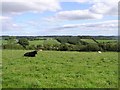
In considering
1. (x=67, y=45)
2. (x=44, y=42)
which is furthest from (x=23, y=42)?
(x=67, y=45)

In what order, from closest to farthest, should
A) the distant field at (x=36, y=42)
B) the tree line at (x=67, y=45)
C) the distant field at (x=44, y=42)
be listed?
1. the tree line at (x=67, y=45)
2. the distant field at (x=36, y=42)
3. the distant field at (x=44, y=42)

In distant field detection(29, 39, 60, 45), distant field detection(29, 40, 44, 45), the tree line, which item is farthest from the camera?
distant field detection(29, 39, 60, 45)

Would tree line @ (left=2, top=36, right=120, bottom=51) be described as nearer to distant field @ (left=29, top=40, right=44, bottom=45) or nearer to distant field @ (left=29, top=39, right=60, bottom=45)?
distant field @ (left=29, top=40, right=44, bottom=45)

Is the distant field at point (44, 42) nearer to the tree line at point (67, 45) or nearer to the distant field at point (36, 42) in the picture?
the distant field at point (36, 42)

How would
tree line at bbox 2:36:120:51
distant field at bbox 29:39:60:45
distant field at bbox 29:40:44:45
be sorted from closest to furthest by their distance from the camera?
tree line at bbox 2:36:120:51 → distant field at bbox 29:40:44:45 → distant field at bbox 29:39:60:45

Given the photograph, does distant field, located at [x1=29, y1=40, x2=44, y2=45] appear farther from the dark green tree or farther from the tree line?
the dark green tree

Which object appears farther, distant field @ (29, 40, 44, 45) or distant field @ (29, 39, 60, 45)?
distant field @ (29, 39, 60, 45)

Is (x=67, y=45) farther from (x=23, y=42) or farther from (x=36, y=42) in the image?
(x=23, y=42)

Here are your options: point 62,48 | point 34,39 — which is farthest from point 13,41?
point 62,48

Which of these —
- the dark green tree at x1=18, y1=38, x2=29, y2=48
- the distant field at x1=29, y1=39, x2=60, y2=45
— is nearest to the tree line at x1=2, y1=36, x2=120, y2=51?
the dark green tree at x1=18, y1=38, x2=29, y2=48

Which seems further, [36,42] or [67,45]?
[36,42]

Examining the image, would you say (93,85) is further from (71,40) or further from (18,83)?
(71,40)

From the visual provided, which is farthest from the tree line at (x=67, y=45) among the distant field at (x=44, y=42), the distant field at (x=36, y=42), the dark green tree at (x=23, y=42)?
the distant field at (x=44, y=42)

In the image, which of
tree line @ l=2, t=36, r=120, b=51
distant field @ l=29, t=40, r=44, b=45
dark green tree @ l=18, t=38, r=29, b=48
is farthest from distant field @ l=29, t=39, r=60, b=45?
dark green tree @ l=18, t=38, r=29, b=48
